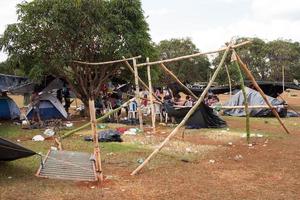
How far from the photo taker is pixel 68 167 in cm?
864

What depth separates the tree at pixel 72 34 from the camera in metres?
17.8

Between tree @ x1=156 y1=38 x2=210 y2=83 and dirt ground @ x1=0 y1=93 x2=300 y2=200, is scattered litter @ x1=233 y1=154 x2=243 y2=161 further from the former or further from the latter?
tree @ x1=156 y1=38 x2=210 y2=83

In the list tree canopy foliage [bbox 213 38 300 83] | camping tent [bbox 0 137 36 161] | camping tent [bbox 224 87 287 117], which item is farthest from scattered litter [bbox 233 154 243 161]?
tree canopy foliage [bbox 213 38 300 83]

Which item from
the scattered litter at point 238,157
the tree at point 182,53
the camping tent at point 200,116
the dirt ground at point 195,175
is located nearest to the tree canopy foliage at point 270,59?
the tree at point 182,53

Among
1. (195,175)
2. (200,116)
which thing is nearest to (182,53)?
(200,116)

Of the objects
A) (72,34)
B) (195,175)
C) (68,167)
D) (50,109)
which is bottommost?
(195,175)

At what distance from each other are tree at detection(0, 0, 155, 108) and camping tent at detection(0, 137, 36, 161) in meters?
10.2

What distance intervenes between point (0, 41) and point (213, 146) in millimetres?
10531

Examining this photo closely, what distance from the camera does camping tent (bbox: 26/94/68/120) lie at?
1941 centimetres

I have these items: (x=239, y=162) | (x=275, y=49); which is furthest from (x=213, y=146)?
(x=275, y=49)

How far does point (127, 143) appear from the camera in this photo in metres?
12.5

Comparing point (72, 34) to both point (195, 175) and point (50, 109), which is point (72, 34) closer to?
point (50, 109)

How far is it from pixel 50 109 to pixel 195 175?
12.2m

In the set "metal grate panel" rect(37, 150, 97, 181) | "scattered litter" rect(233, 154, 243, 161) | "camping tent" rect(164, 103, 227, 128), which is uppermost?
"camping tent" rect(164, 103, 227, 128)
